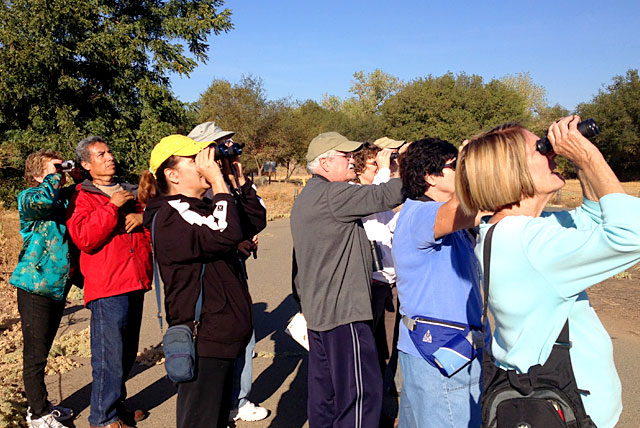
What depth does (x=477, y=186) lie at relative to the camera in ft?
5.98

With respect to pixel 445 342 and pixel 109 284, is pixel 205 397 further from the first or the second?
pixel 109 284

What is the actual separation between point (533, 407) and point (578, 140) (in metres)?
0.87

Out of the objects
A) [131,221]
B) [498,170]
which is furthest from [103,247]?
[498,170]

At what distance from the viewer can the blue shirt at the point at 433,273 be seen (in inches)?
100

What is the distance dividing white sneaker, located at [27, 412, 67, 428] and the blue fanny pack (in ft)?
9.71

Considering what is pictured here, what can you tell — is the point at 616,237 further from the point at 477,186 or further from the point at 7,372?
the point at 7,372

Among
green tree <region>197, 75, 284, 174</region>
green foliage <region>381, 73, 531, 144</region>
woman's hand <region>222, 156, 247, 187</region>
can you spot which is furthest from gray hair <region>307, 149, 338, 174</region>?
green foliage <region>381, 73, 531, 144</region>

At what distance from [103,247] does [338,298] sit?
1.86 meters

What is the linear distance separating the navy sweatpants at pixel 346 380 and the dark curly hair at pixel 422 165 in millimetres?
920

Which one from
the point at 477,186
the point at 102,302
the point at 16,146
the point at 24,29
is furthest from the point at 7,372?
the point at 24,29

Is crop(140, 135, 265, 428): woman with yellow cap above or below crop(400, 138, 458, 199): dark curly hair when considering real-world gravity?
below

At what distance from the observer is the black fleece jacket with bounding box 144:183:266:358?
8.81 ft

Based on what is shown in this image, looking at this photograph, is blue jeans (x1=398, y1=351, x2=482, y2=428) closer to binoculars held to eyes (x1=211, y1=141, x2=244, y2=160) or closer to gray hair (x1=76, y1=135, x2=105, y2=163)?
binoculars held to eyes (x1=211, y1=141, x2=244, y2=160)

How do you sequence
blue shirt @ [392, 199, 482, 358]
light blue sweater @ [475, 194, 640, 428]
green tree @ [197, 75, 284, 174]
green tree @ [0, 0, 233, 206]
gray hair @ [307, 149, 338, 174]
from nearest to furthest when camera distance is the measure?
light blue sweater @ [475, 194, 640, 428] → blue shirt @ [392, 199, 482, 358] → gray hair @ [307, 149, 338, 174] → green tree @ [0, 0, 233, 206] → green tree @ [197, 75, 284, 174]
